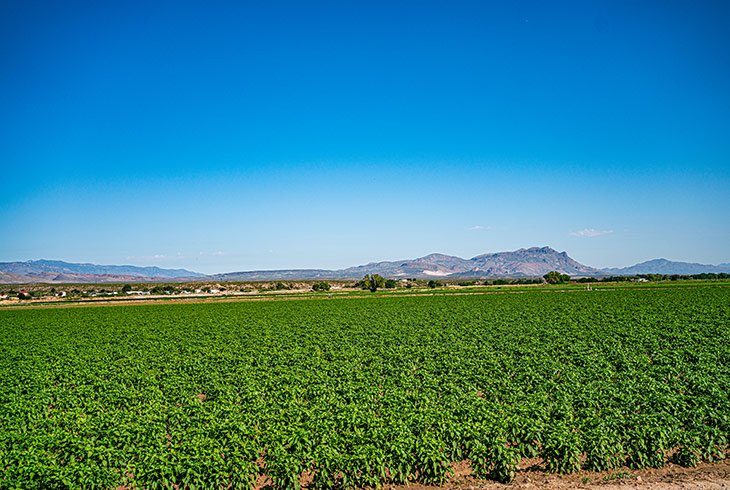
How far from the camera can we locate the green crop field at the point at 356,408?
11805mm

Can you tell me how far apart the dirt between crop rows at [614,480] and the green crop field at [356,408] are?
0.81ft

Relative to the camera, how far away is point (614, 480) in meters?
11.9

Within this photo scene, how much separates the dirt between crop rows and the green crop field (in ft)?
0.81

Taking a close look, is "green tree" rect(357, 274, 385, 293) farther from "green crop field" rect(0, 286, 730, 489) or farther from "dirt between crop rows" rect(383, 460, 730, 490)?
"dirt between crop rows" rect(383, 460, 730, 490)

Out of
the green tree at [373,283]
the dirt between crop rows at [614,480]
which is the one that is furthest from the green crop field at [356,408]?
the green tree at [373,283]

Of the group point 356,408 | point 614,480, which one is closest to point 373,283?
point 356,408

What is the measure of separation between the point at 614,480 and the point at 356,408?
7.49 m

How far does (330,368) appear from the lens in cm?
2322

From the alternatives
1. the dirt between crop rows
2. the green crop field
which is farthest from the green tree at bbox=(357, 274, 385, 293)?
the dirt between crop rows

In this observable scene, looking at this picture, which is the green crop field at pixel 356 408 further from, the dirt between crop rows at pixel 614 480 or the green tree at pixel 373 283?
the green tree at pixel 373 283

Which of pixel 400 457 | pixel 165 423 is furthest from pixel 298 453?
pixel 165 423

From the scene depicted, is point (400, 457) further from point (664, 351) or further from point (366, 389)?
point (664, 351)

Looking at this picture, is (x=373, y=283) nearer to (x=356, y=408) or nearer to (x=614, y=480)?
(x=356, y=408)

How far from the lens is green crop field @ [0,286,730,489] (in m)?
11.8
